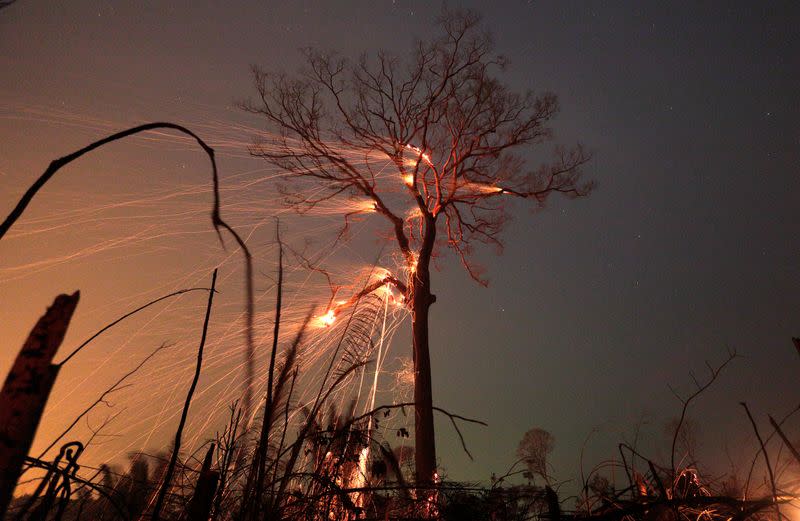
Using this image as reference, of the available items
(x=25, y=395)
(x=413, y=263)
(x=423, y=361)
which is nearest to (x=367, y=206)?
(x=413, y=263)

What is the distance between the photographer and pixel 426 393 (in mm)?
7746

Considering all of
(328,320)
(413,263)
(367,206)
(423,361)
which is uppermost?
(367,206)

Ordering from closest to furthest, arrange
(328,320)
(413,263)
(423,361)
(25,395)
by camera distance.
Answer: (25,395)
(423,361)
(328,320)
(413,263)

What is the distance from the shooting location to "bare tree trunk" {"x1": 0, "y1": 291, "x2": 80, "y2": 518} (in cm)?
43

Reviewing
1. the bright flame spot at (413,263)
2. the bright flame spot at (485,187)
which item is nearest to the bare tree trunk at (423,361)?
the bright flame spot at (413,263)

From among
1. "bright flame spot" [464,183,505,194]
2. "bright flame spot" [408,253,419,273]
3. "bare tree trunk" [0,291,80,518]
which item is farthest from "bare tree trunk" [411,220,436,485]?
"bare tree trunk" [0,291,80,518]

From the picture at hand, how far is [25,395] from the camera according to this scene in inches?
17.3

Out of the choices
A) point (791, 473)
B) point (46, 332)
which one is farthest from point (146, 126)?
point (791, 473)

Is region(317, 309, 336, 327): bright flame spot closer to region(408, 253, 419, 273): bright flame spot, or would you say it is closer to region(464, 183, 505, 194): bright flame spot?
region(408, 253, 419, 273): bright flame spot

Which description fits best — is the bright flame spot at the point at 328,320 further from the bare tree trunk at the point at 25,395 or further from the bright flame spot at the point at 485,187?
the bare tree trunk at the point at 25,395

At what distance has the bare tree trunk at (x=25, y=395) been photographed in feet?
1.40

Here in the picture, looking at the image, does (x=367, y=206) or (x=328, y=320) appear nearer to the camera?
(x=328, y=320)

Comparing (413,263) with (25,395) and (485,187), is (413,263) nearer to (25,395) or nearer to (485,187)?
(485,187)

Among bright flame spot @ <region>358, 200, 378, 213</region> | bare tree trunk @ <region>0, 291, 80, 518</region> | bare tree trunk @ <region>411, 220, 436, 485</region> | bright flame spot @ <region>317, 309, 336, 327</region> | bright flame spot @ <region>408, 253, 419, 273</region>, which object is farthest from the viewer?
bright flame spot @ <region>358, 200, 378, 213</region>
